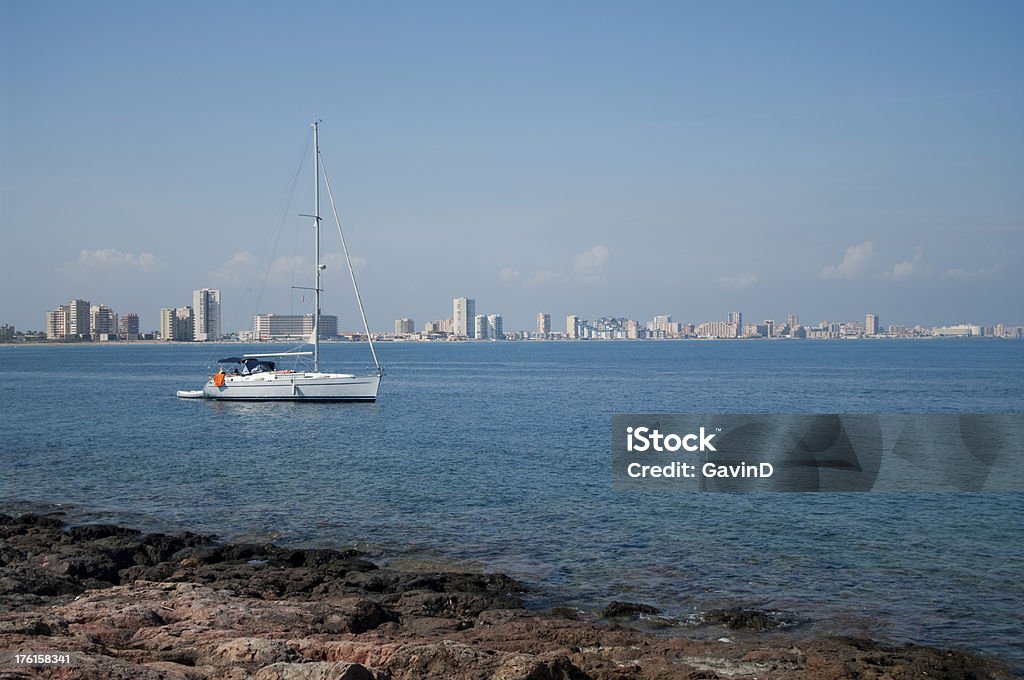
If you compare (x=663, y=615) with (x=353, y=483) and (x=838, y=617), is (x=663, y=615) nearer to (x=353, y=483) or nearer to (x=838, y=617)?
(x=838, y=617)

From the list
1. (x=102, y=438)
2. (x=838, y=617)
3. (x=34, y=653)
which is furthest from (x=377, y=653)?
(x=102, y=438)

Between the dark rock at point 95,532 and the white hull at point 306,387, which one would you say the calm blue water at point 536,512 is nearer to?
the dark rock at point 95,532

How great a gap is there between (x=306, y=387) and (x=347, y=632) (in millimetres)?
38846

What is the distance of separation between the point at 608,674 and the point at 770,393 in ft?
181

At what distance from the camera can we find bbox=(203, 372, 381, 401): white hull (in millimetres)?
48938

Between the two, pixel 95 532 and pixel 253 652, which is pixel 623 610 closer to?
pixel 253 652

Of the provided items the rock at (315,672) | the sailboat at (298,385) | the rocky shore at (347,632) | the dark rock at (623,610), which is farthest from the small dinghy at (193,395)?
the rock at (315,672)

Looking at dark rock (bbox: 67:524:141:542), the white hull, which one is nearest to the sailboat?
the white hull

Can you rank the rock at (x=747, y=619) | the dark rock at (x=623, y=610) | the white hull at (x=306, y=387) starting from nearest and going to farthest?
the rock at (x=747, y=619) → the dark rock at (x=623, y=610) → the white hull at (x=306, y=387)

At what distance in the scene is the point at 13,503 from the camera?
74.5ft

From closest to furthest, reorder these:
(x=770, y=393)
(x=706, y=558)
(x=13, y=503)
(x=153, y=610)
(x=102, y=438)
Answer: (x=153, y=610), (x=706, y=558), (x=13, y=503), (x=102, y=438), (x=770, y=393)

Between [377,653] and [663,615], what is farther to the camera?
A: [663,615]

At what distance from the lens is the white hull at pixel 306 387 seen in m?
48.9

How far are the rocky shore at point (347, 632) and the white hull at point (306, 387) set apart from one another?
33.2 metres
